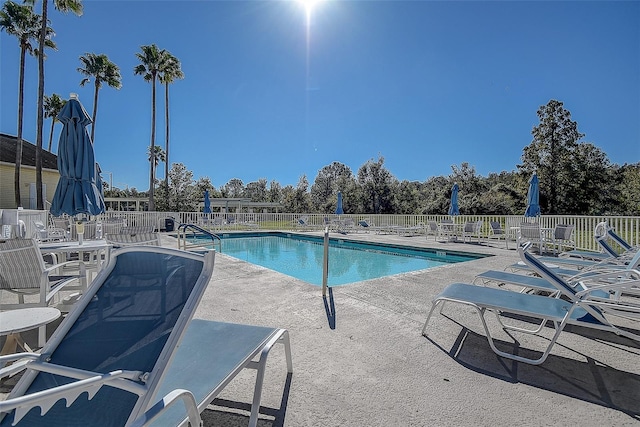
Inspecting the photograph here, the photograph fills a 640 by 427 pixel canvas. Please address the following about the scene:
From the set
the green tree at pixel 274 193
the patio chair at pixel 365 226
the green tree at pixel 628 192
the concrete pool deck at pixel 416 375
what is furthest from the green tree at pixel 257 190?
the concrete pool deck at pixel 416 375

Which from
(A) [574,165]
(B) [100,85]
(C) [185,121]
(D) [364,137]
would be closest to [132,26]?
(B) [100,85]

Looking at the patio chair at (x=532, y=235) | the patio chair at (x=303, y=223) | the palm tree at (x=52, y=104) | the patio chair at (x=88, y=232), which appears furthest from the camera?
the palm tree at (x=52, y=104)

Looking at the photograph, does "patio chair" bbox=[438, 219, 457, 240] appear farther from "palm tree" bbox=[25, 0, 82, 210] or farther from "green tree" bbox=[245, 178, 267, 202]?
"green tree" bbox=[245, 178, 267, 202]

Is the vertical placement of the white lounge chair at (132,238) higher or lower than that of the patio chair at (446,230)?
higher

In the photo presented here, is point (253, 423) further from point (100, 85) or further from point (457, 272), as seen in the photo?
point (100, 85)

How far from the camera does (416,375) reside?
6.73ft

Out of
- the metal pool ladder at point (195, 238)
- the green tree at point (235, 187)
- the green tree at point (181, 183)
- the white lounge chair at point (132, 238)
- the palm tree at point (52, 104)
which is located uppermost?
the palm tree at point (52, 104)

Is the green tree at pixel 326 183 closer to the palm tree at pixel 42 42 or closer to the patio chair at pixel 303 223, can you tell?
the patio chair at pixel 303 223

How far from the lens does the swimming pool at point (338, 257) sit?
732cm

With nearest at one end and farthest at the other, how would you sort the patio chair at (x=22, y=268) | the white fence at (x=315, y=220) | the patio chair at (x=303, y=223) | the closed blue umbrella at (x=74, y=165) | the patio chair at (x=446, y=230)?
the patio chair at (x=22, y=268), the closed blue umbrella at (x=74, y=165), the white fence at (x=315, y=220), the patio chair at (x=446, y=230), the patio chair at (x=303, y=223)

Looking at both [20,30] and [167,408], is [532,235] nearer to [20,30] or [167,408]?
[167,408]

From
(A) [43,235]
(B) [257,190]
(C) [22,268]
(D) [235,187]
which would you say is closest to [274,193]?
(B) [257,190]

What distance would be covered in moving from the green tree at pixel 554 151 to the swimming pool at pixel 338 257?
1816 cm

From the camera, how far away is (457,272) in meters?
5.19
